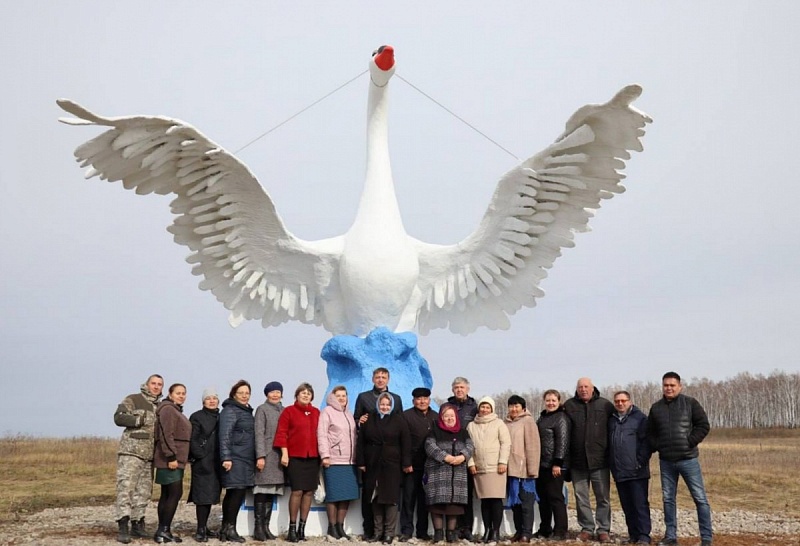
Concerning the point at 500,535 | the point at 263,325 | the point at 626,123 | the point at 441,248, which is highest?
the point at 626,123

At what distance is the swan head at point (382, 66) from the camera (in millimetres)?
9570

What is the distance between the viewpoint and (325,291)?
966cm

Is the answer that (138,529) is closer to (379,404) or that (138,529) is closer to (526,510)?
(379,404)

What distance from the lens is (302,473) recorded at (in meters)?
7.55

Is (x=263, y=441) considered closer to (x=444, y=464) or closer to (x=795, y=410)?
(x=444, y=464)

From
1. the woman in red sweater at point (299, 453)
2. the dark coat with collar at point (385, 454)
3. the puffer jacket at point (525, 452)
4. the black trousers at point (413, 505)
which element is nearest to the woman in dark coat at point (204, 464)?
the woman in red sweater at point (299, 453)

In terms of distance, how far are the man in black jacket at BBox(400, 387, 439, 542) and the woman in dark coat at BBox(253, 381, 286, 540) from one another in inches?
44.8

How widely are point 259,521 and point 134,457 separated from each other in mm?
1251

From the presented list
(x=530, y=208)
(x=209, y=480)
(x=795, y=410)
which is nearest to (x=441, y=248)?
(x=530, y=208)

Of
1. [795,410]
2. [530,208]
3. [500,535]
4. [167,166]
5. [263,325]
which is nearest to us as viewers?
[500,535]

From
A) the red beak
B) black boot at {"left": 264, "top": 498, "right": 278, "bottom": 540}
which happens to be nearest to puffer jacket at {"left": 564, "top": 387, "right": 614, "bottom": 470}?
black boot at {"left": 264, "top": 498, "right": 278, "bottom": 540}

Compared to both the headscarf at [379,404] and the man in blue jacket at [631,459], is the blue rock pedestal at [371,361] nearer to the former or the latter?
the headscarf at [379,404]

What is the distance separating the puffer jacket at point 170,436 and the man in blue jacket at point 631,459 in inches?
148

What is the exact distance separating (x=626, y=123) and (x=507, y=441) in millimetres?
3345
